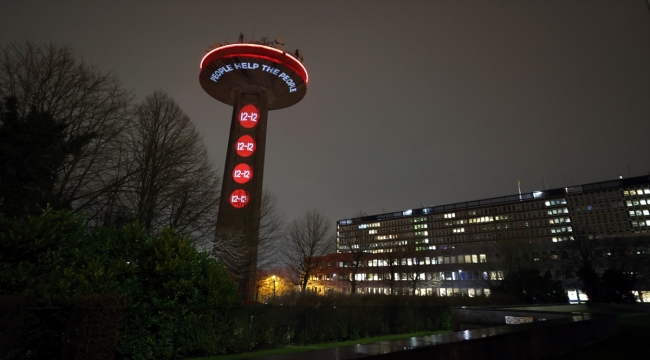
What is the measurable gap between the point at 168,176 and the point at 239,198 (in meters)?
17.4

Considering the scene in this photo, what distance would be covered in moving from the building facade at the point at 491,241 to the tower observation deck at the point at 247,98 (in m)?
12.8

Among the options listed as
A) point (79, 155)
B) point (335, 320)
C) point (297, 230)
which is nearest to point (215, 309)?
point (335, 320)

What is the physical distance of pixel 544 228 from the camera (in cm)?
13425

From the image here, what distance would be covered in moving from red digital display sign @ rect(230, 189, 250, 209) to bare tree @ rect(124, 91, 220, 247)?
12.3m

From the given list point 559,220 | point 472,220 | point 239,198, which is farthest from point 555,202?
point 239,198

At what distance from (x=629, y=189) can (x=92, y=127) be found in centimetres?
15738

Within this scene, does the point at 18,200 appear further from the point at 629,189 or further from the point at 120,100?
the point at 629,189

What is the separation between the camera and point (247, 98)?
43.7 m

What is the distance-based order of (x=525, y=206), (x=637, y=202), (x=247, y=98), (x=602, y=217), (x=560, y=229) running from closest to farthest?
1. (x=247, y=98)
2. (x=637, y=202)
3. (x=602, y=217)
4. (x=560, y=229)
5. (x=525, y=206)

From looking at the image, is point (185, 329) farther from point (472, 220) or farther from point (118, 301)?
point (472, 220)

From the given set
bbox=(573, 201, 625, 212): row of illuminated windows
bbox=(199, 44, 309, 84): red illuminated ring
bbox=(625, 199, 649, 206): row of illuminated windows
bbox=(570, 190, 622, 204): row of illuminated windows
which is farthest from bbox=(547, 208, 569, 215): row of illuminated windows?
bbox=(199, 44, 309, 84): red illuminated ring

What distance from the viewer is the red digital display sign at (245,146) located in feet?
133

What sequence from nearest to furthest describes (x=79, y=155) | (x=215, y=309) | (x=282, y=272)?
(x=215, y=309)
(x=79, y=155)
(x=282, y=272)

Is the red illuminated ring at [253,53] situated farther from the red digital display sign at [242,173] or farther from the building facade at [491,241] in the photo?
the building facade at [491,241]
